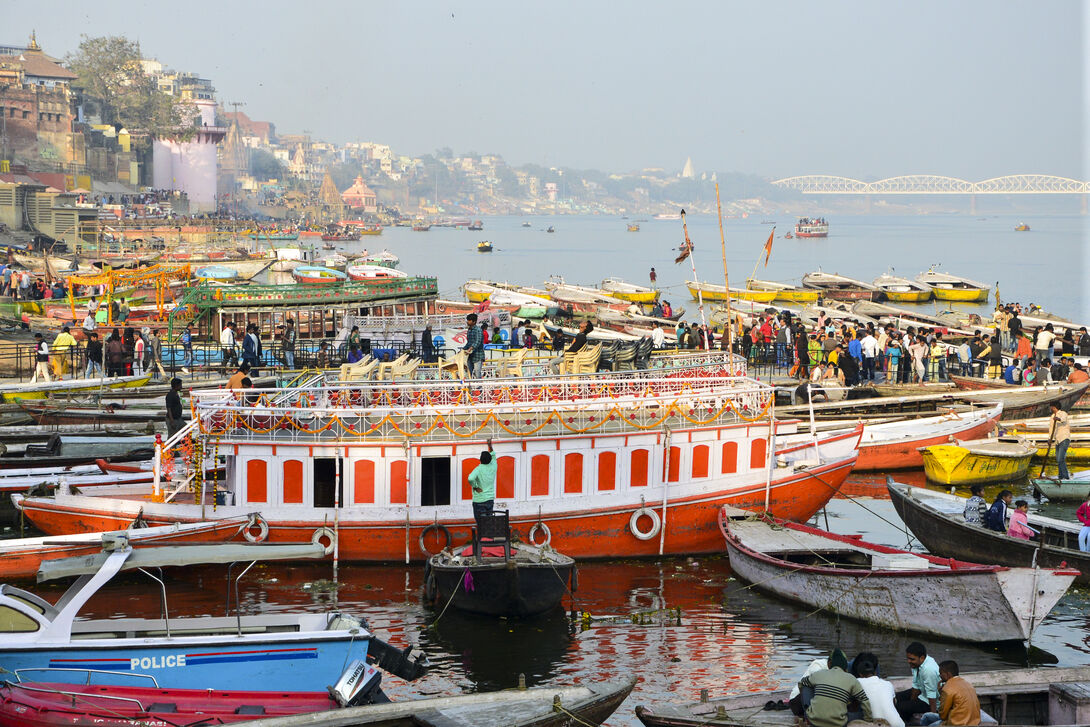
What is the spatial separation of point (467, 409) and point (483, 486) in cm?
264

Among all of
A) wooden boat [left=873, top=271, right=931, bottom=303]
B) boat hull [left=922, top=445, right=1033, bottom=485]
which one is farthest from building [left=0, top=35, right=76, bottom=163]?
boat hull [left=922, top=445, right=1033, bottom=485]

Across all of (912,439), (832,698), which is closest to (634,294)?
(912,439)

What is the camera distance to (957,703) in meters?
12.7

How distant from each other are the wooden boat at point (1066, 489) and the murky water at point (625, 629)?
6301 millimetres

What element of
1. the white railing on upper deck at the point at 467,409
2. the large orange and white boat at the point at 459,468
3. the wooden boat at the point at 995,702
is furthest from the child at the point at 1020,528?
the wooden boat at the point at 995,702

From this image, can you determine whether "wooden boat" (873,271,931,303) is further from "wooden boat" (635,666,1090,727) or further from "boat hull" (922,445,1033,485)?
"wooden boat" (635,666,1090,727)

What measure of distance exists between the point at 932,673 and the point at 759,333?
27.9m

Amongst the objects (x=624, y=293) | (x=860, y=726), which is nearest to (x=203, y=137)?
(x=624, y=293)

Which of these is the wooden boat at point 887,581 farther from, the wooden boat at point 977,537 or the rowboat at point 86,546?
the rowboat at point 86,546

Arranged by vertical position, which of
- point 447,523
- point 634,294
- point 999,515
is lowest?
point 447,523

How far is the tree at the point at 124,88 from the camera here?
6801 inches

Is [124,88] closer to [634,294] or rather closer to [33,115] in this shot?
[33,115]

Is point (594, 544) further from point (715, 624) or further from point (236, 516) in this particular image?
point (236, 516)

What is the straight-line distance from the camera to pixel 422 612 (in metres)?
19.9
